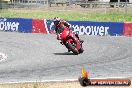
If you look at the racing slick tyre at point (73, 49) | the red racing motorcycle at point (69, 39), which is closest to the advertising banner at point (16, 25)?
the red racing motorcycle at point (69, 39)

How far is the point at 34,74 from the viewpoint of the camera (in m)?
15.5

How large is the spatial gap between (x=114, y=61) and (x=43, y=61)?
9.48ft

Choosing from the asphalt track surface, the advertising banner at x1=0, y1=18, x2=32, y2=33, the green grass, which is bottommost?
the green grass

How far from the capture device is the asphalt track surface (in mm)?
15461

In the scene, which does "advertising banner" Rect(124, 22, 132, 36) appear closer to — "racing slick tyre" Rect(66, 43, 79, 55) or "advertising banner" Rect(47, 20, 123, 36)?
"advertising banner" Rect(47, 20, 123, 36)

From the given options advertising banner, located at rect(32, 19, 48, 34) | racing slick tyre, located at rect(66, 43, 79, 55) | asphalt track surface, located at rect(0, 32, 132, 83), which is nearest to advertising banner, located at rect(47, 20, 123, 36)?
asphalt track surface, located at rect(0, 32, 132, 83)

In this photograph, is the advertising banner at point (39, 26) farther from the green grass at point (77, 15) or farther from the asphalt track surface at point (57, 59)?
the green grass at point (77, 15)

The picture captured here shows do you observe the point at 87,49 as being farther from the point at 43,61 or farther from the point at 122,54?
the point at 43,61

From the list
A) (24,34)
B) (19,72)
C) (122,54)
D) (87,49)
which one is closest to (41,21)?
(24,34)

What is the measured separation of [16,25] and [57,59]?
14.9 meters

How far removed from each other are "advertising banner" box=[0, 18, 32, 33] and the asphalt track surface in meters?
4.30

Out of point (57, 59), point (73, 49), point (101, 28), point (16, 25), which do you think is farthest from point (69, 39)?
point (16, 25)

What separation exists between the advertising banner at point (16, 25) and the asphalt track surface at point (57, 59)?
4298mm

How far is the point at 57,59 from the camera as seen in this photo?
63.1 ft
